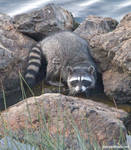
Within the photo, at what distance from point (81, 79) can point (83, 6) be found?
4.76 meters

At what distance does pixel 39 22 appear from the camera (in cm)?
735

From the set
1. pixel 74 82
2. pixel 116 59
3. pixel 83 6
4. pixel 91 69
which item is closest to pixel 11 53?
pixel 74 82

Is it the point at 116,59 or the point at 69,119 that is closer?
the point at 69,119

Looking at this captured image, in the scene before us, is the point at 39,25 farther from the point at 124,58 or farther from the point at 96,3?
the point at 96,3

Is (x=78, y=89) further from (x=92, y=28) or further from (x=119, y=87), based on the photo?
(x=92, y=28)

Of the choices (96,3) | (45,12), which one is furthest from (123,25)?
(96,3)

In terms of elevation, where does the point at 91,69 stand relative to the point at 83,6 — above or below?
below

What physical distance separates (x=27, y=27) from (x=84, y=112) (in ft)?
11.7

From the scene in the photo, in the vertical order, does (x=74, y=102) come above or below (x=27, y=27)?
below

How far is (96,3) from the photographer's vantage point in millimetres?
11219

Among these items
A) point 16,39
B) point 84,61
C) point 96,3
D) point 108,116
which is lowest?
point 108,116

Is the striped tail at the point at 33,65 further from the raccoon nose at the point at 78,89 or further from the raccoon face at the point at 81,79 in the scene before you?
the raccoon nose at the point at 78,89

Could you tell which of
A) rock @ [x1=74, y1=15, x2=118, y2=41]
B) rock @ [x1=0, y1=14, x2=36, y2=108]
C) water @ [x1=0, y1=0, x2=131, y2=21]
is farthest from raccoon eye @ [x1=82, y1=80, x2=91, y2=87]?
water @ [x1=0, y1=0, x2=131, y2=21]

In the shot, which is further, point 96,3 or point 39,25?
point 96,3
